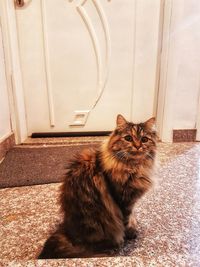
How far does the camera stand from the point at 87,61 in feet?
6.11

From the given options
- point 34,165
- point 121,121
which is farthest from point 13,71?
point 121,121

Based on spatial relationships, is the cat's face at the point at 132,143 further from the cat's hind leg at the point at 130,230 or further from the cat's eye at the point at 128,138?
the cat's hind leg at the point at 130,230

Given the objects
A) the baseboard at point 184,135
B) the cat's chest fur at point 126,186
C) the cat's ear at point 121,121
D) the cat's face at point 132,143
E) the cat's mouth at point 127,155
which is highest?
the cat's ear at point 121,121

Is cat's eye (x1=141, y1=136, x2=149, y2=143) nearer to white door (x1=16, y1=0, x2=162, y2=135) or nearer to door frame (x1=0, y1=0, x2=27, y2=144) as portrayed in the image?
white door (x1=16, y1=0, x2=162, y2=135)

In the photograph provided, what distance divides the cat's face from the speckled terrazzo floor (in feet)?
0.69

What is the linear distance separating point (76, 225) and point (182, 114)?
4.84ft

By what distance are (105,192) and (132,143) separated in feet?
0.75

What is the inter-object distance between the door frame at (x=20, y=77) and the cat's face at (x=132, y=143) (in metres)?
1.01

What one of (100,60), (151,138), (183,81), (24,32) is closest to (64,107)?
(100,60)

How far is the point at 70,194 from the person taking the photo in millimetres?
811

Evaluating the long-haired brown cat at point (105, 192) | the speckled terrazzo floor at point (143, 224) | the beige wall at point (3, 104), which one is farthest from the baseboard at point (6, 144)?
the long-haired brown cat at point (105, 192)

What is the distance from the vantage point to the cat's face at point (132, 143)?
0.89 meters

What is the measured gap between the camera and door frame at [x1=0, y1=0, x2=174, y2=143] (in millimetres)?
1644

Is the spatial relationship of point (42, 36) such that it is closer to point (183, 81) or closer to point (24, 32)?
point (24, 32)
